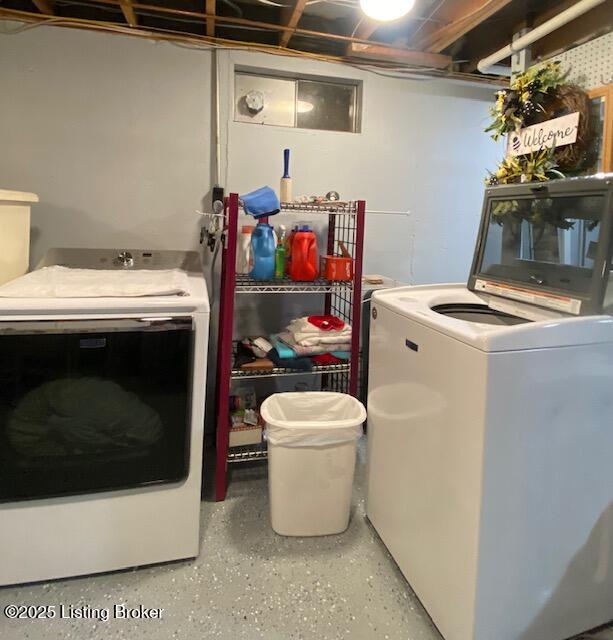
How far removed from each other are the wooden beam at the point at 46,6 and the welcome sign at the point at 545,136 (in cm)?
209

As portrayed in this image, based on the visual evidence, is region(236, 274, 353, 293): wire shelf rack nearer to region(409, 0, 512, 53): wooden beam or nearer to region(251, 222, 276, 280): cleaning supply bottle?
region(251, 222, 276, 280): cleaning supply bottle

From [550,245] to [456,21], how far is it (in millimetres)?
1262

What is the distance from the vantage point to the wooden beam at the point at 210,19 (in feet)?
6.39

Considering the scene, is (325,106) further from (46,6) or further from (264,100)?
(46,6)

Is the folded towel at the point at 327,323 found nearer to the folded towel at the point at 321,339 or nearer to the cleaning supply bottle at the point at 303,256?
the folded towel at the point at 321,339

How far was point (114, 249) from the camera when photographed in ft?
7.33

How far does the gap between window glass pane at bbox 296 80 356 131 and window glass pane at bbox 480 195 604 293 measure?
50.2 inches

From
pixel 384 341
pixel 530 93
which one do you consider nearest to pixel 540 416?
pixel 384 341

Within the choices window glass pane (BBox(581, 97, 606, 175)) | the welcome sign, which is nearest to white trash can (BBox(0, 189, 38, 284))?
the welcome sign

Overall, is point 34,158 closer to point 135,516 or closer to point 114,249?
point 114,249

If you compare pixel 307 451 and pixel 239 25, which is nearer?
pixel 307 451

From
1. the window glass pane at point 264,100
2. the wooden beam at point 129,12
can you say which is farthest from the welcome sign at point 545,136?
the wooden beam at point 129,12

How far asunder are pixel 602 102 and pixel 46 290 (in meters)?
1.88

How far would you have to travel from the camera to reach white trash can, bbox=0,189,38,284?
5.82ft
